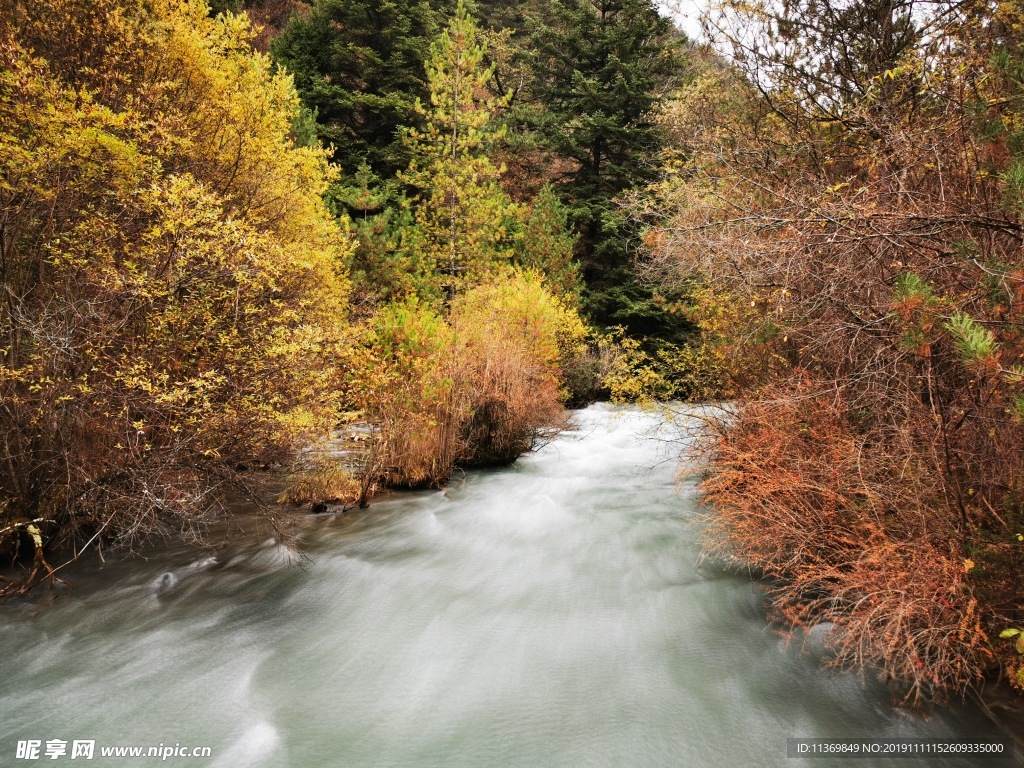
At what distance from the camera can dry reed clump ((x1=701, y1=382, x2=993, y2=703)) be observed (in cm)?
327

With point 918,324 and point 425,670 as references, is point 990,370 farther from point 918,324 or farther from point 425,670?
point 425,670

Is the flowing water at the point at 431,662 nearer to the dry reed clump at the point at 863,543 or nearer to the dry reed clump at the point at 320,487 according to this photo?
the dry reed clump at the point at 863,543

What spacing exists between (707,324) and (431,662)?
633 cm

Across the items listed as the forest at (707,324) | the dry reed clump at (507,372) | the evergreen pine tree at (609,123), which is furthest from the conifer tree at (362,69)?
the dry reed clump at (507,372)

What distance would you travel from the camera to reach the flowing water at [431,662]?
11.5 feet

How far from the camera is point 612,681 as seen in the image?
4.11m

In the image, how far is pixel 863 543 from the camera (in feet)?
12.7

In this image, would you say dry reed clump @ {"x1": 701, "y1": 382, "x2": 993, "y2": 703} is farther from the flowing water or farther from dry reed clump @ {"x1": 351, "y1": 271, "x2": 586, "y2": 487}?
dry reed clump @ {"x1": 351, "y1": 271, "x2": 586, "y2": 487}

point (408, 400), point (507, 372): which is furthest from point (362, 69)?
point (408, 400)

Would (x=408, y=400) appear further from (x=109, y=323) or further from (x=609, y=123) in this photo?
(x=609, y=123)

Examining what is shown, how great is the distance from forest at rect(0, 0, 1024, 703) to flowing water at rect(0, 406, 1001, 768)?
0.50m

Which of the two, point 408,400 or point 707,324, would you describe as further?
point 707,324

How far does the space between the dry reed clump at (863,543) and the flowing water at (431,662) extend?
42cm

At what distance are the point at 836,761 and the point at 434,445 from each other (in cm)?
627
